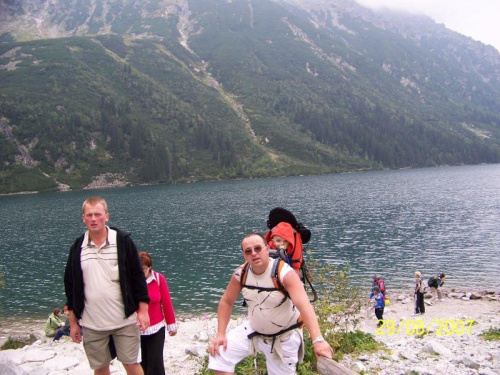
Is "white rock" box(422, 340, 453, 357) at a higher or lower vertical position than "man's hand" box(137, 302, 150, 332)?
lower

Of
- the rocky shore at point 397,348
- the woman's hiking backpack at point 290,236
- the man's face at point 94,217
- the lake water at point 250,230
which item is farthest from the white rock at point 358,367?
the lake water at point 250,230

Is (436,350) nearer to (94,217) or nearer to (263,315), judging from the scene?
(263,315)

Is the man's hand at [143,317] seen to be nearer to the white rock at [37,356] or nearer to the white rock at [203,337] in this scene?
the white rock at [37,356]

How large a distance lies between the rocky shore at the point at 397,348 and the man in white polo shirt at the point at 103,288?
12.8 ft

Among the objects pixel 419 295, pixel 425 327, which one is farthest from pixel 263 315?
pixel 419 295

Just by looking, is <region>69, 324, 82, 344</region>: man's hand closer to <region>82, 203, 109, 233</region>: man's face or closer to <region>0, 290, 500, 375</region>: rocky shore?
<region>82, 203, 109, 233</region>: man's face

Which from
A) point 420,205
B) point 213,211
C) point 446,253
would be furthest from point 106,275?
point 420,205

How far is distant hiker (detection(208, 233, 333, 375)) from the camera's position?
4.84m

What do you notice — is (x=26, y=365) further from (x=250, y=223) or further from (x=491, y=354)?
(x=250, y=223)

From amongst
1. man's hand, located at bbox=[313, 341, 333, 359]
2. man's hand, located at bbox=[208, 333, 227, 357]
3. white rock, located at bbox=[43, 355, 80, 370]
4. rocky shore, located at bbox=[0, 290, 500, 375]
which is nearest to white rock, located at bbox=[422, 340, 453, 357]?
rocky shore, located at bbox=[0, 290, 500, 375]

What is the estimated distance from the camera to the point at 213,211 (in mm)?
72312

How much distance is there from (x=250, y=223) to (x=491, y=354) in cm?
4628

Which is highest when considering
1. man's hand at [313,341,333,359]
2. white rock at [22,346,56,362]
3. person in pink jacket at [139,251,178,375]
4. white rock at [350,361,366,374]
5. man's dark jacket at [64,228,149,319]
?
man's dark jacket at [64,228,149,319]

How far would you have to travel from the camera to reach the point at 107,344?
586 cm
